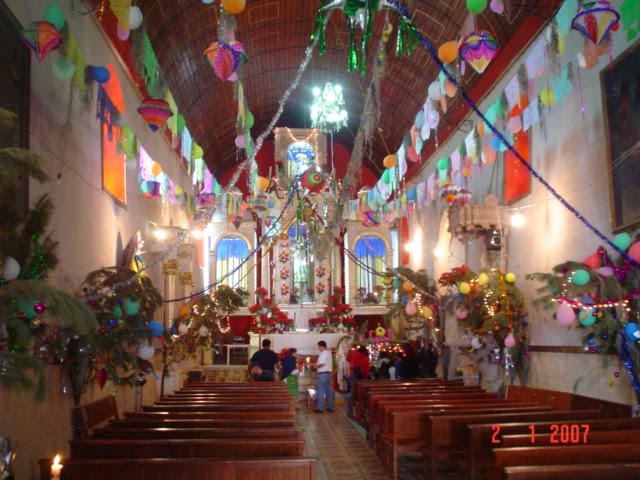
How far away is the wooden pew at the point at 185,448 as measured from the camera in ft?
14.6

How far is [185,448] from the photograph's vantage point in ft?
15.0

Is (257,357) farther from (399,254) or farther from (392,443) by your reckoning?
(399,254)

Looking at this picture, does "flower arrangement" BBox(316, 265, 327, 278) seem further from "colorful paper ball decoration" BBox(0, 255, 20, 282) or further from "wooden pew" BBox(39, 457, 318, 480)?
"colorful paper ball decoration" BBox(0, 255, 20, 282)

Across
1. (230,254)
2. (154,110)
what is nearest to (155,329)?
(154,110)

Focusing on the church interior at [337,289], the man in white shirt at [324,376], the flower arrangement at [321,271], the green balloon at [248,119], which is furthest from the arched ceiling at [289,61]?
the man in white shirt at [324,376]

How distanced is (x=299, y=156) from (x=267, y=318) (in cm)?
851

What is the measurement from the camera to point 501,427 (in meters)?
5.15

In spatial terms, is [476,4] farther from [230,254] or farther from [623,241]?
→ [230,254]

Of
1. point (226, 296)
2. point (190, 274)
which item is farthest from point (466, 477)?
point (190, 274)

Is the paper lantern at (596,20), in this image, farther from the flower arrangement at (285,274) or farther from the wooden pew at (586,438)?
the flower arrangement at (285,274)

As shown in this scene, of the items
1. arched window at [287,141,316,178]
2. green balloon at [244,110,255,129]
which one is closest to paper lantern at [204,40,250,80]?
green balloon at [244,110,255,129]

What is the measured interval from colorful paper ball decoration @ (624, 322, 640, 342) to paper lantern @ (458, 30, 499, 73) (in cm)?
305

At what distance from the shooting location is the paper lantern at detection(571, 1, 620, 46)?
18.0 feet

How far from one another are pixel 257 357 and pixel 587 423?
716cm
